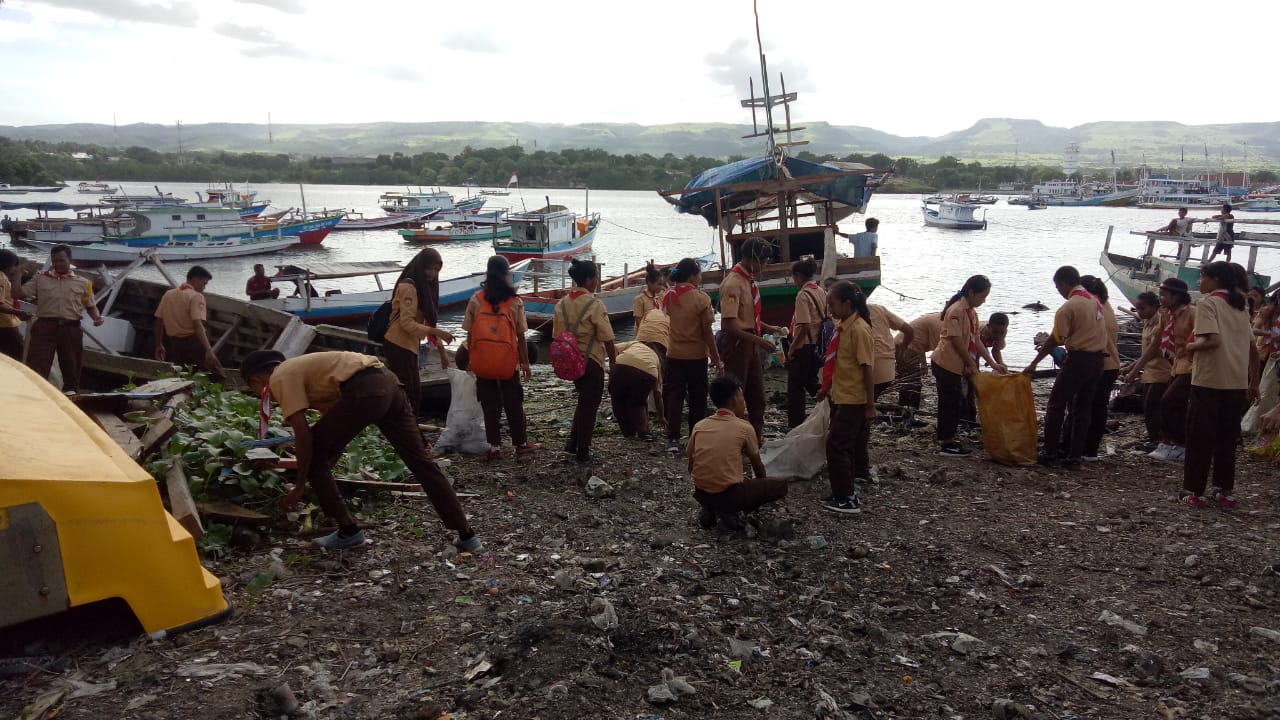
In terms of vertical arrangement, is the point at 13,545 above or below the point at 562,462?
above

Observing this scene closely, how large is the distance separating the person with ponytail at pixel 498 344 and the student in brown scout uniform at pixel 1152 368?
18.7ft

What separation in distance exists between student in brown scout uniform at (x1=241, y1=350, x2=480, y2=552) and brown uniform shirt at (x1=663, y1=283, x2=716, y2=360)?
9.38 feet

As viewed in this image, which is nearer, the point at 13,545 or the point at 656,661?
the point at 13,545

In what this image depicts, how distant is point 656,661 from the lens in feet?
12.5

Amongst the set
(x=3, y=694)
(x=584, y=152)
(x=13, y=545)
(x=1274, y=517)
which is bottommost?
(x=1274, y=517)

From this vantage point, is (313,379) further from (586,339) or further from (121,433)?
(586,339)

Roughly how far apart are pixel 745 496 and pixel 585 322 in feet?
7.90

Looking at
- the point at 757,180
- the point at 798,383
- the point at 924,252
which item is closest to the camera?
the point at 798,383

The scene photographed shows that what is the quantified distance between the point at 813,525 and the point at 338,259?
4501 cm

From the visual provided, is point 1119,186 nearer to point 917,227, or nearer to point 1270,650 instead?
point 917,227

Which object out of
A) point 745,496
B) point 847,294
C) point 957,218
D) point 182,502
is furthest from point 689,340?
point 957,218

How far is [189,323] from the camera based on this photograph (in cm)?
878

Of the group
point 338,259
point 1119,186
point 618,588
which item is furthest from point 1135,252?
point 1119,186

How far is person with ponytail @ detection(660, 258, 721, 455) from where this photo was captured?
23.3 feet
